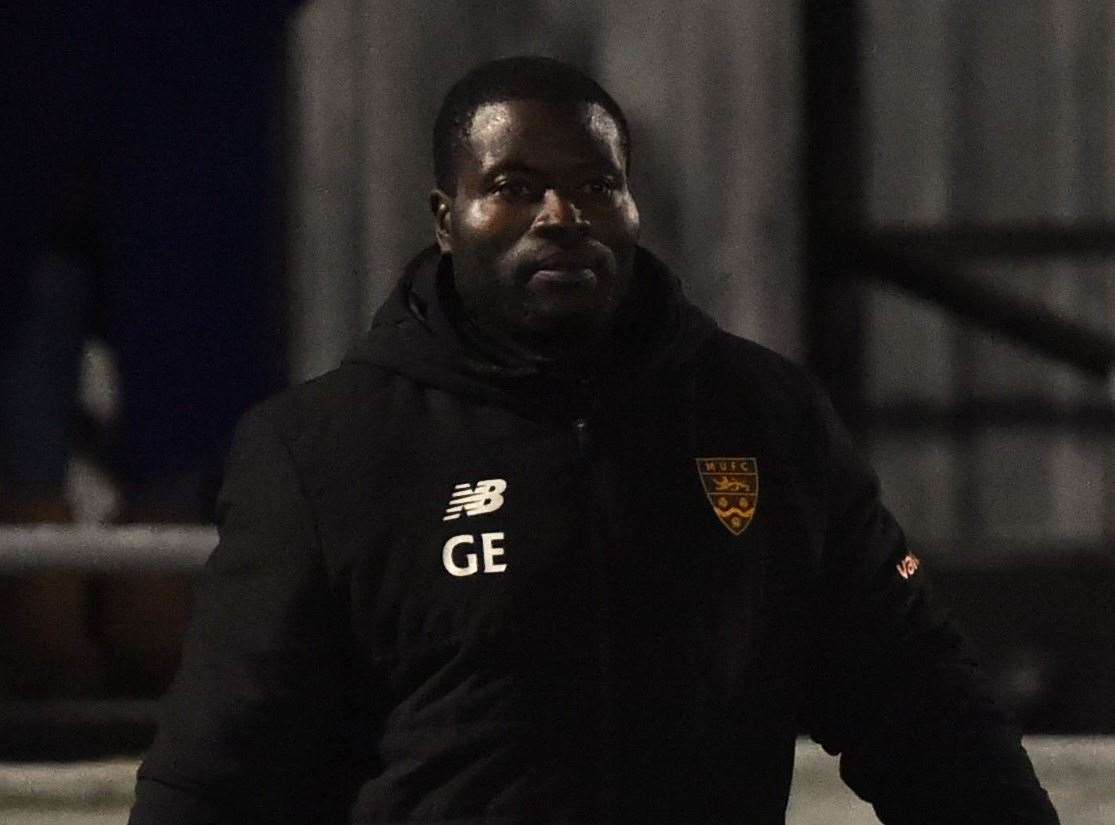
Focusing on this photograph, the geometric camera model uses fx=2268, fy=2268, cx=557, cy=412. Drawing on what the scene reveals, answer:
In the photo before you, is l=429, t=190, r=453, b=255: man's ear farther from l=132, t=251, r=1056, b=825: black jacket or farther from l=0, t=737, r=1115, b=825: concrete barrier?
l=0, t=737, r=1115, b=825: concrete barrier

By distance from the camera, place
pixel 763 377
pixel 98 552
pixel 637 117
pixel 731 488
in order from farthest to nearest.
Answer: pixel 637 117, pixel 98 552, pixel 763 377, pixel 731 488

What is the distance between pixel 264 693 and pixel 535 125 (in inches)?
27.5

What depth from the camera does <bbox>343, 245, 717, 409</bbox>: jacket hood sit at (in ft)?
8.46

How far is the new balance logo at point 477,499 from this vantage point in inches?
98.9

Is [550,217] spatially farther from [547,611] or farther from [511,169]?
[547,611]

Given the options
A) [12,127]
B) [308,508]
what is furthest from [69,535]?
[308,508]

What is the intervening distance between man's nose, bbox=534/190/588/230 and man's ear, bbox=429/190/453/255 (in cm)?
18

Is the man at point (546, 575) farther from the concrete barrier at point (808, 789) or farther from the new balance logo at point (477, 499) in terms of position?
the concrete barrier at point (808, 789)

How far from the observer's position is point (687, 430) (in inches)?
104

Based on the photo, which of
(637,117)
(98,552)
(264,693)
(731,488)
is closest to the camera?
(264,693)

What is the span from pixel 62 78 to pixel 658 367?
10.8 feet

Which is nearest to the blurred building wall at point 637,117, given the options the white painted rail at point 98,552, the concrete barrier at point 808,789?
the white painted rail at point 98,552

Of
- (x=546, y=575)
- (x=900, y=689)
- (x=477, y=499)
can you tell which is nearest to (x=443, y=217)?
(x=477, y=499)

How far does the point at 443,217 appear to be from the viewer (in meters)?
2.73
